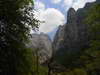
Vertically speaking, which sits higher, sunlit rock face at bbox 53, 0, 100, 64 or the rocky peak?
the rocky peak

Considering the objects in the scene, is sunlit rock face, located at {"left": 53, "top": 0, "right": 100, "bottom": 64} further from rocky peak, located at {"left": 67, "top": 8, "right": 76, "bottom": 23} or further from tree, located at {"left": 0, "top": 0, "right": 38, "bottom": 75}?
tree, located at {"left": 0, "top": 0, "right": 38, "bottom": 75}

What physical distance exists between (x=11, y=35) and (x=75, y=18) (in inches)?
5062

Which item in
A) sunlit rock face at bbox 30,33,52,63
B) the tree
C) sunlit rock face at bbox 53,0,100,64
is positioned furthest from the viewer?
sunlit rock face at bbox 53,0,100,64

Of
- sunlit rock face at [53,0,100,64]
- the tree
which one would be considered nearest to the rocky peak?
sunlit rock face at [53,0,100,64]

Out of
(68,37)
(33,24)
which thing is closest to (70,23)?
(68,37)

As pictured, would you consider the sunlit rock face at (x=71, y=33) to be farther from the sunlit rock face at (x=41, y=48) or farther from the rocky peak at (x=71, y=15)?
the sunlit rock face at (x=41, y=48)

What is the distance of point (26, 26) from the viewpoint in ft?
67.6

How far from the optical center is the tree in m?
18.1

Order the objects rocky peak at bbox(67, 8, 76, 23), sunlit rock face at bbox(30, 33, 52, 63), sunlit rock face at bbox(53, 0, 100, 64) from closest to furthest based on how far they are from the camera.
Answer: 1. sunlit rock face at bbox(30, 33, 52, 63)
2. sunlit rock face at bbox(53, 0, 100, 64)
3. rocky peak at bbox(67, 8, 76, 23)

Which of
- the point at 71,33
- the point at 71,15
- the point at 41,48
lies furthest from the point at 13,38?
the point at 71,15

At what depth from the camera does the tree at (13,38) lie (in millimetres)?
→ 18141

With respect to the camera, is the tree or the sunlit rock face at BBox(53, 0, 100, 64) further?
the sunlit rock face at BBox(53, 0, 100, 64)

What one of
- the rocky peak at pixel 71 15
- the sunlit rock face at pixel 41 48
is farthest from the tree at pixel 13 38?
the rocky peak at pixel 71 15

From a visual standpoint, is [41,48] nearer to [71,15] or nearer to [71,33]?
[71,33]
